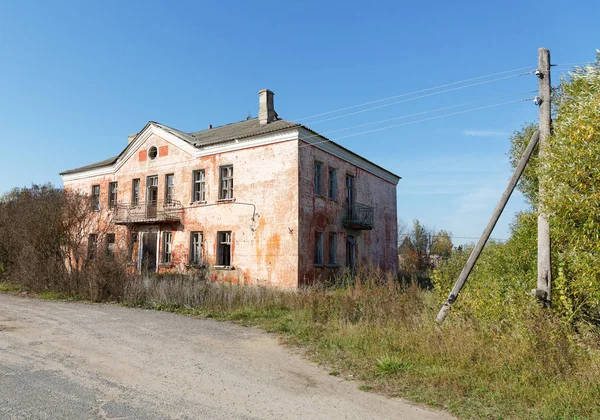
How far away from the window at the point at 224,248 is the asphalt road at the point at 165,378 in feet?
34.4

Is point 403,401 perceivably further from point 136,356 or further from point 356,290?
point 356,290

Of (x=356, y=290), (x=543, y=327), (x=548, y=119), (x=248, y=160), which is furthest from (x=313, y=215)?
(x=543, y=327)

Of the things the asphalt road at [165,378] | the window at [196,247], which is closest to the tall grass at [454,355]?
the asphalt road at [165,378]

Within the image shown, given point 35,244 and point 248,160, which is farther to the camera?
point 248,160

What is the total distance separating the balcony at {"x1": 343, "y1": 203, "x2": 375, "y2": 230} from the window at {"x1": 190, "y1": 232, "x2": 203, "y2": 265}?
24.5ft

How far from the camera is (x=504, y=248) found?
9516 mm

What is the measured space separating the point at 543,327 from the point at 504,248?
359 cm

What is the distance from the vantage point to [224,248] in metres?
20.6

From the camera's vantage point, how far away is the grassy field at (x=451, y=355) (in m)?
5.00

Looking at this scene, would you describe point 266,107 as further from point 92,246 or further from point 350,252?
point 92,246

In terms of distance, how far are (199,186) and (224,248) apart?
12.5 feet

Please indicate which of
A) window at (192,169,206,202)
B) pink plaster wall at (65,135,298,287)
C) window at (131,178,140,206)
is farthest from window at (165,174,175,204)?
Answer: window at (131,178,140,206)

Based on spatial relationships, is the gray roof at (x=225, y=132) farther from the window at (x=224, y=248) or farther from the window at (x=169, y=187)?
the window at (x=224, y=248)

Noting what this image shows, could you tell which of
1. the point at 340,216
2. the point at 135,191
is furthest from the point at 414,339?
the point at 135,191
